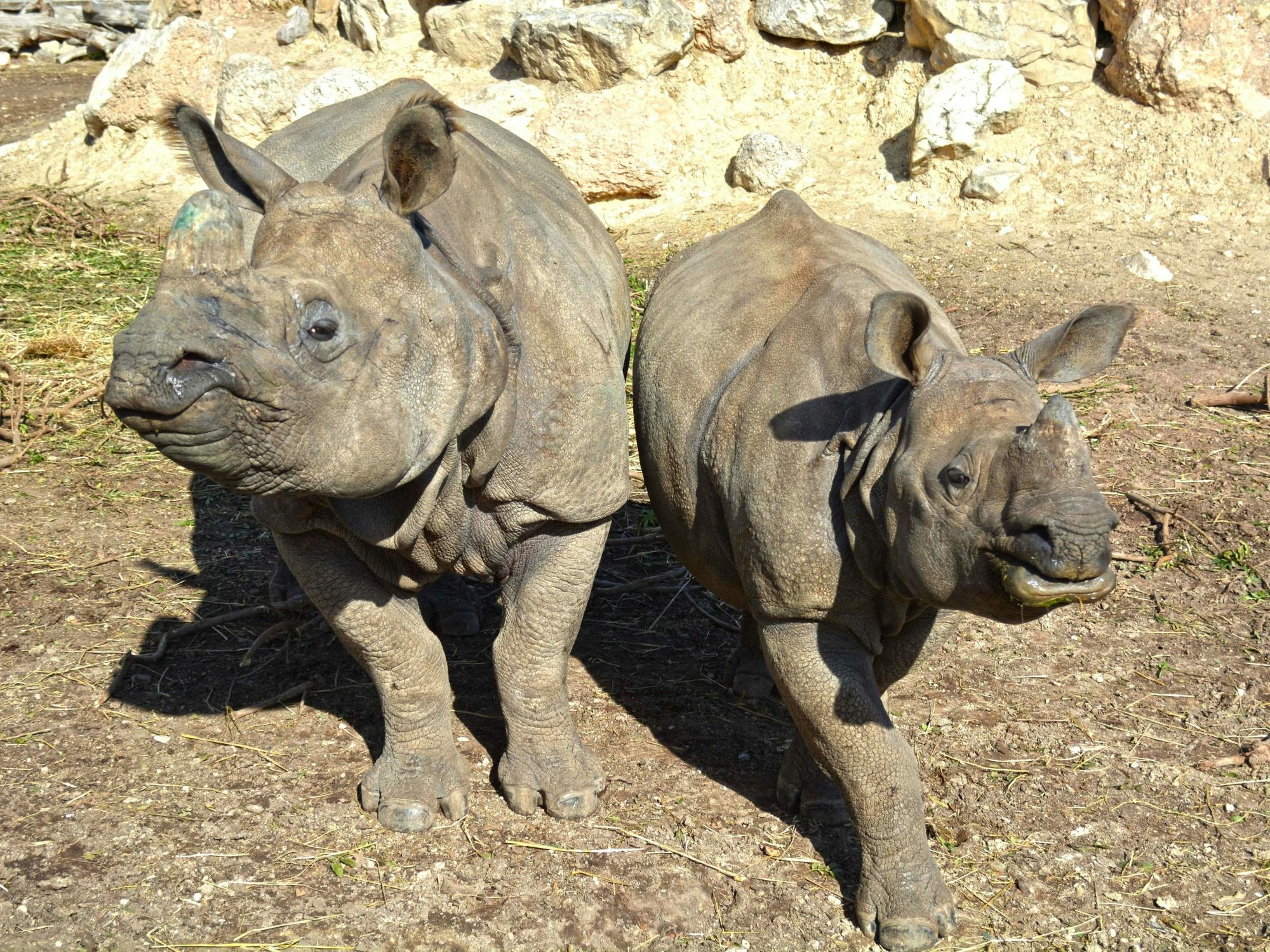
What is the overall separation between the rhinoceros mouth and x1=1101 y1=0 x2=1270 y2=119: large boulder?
8.31 m

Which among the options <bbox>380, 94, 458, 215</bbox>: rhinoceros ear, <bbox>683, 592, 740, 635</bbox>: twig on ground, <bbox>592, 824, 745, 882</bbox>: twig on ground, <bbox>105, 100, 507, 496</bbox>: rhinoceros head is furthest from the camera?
<bbox>683, 592, 740, 635</bbox>: twig on ground

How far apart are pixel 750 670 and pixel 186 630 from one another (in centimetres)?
235

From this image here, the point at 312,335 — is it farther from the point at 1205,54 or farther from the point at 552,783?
the point at 1205,54

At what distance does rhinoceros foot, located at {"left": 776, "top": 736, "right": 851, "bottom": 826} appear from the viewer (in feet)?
14.9

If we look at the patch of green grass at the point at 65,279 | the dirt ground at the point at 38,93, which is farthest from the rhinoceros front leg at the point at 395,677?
the dirt ground at the point at 38,93

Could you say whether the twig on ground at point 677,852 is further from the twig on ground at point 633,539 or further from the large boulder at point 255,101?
the large boulder at point 255,101

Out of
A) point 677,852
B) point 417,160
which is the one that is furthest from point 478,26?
point 677,852

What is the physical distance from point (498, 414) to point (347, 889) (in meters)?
1.55

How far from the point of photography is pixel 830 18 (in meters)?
11.3

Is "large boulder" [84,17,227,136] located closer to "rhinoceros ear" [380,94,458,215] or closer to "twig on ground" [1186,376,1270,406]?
"twig on ground" [1186,376,1270,406]

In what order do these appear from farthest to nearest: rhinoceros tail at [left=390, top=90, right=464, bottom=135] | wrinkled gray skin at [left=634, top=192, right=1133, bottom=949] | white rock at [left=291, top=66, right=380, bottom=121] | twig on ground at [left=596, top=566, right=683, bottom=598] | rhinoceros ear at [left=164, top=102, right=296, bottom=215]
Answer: white rock at [left=291, top=66, right=380, bottom=121], twig on ground at [left=596, top=566, right=683, bottom=598], rhinoceros ear at [left=164, top=102, right=296, bottom=215], rhinoceros tail at [left=390, top=90, right=464, bottom=135], wrinkled gray skin at [left=634, top=192, right=1133, bottom=949]

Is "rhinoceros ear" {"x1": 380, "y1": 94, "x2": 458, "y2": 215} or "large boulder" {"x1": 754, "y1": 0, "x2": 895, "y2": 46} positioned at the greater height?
"rhinoceros ear" {"x1": 380, "y1": 94, "x2": 458, "y2": 215}

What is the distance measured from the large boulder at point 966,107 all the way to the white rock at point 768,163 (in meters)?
0.98

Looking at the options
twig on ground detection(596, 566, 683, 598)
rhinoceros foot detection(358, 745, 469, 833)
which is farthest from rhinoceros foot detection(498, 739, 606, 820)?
twig on ground detection(596, 566, 683, 598)
